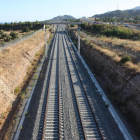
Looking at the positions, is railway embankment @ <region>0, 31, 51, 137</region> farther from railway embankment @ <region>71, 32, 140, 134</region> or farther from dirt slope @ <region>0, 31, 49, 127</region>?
railway embankment @ <region>71, 32, 140, 134</region>

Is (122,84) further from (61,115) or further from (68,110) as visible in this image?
(61,115)

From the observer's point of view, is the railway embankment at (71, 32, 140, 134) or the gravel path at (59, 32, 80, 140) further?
the railway embankment at (71, 32, 140, 134)

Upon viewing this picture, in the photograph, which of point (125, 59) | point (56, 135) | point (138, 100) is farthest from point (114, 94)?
point (56, 135)

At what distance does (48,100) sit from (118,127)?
6.59 metres

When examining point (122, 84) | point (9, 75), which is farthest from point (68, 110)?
point (9, 75)

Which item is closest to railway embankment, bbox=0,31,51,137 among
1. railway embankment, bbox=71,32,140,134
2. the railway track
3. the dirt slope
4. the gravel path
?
the dirt slope

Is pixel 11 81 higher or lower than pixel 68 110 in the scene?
higher

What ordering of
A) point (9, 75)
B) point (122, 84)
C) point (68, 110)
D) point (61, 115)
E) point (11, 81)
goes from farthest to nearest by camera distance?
point (9, 75) → point (11, 81) → point (122, 84) → point (68, 110) → point (61, 115)

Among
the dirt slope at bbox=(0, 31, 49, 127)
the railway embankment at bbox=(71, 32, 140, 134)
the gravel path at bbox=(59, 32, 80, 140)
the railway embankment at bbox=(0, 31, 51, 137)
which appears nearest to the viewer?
the gravel path at bbox=(59, 32, 80, 140)

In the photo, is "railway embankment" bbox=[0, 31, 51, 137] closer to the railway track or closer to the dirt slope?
the dirt slope

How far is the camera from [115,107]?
1381 cm

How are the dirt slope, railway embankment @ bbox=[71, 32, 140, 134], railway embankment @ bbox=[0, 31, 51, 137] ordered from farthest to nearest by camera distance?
the dirt slope → railway embankment @ bbox=[0, 31, 51, 137] → railway embankment @ bbox=[71, 32, 140, 134]

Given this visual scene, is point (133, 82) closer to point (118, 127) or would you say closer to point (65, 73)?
point (118, 127)

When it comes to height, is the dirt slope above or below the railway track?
above
